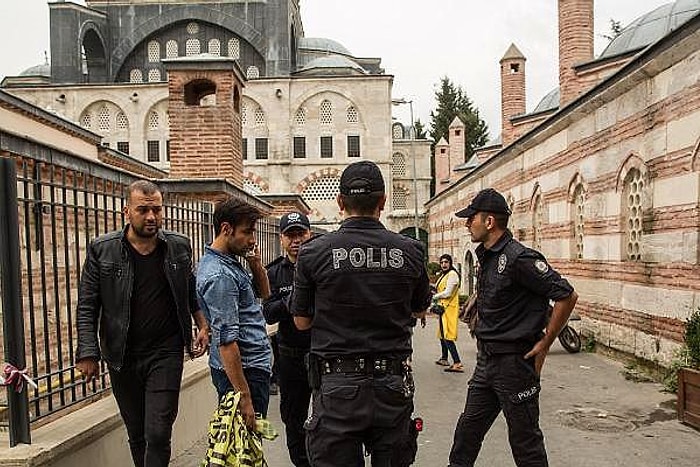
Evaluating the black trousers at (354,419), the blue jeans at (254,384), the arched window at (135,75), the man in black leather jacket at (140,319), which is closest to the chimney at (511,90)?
the blue jeans at (254,384)

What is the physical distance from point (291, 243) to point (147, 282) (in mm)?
1394

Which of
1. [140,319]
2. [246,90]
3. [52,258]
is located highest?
[246,90]

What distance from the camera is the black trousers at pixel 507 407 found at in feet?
14.5

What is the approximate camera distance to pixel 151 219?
4199 mm

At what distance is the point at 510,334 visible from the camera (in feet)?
15.0

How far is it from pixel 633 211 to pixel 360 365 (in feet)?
30.8

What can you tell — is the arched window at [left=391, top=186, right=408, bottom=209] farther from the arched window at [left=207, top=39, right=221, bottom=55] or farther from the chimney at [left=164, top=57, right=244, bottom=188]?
the chimney at [left=164, top=57, right=244, bottom=188]

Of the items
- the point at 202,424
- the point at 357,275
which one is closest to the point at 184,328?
the point at 357,275

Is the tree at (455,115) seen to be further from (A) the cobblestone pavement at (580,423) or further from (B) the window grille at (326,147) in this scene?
(A) the cobblestone pavement at (580,423)

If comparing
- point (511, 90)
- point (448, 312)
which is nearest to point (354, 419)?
point (448, 312)

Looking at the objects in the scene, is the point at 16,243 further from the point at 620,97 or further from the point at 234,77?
the point at 620,97

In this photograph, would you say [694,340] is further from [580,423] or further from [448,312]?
[448,312]

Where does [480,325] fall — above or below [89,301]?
below

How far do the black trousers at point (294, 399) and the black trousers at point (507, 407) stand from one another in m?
1.17
